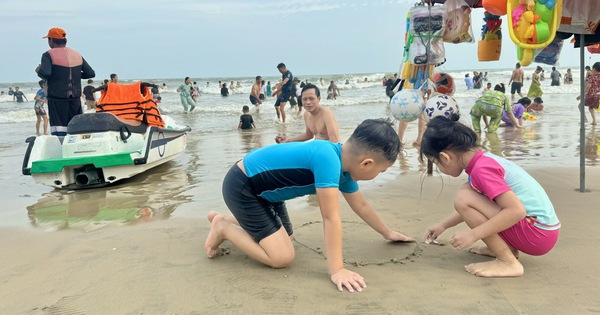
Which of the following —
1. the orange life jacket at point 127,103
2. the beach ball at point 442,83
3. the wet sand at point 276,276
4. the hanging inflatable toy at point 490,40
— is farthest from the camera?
the orange life jacket at point 127,103

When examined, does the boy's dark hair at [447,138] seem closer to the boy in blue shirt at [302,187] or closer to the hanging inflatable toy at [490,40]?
the boy in blue shirt at [302,187]

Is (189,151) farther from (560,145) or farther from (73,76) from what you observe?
(560,145)

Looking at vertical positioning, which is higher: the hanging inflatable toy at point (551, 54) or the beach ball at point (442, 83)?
the hanging inflatable toy at point (551, 54)

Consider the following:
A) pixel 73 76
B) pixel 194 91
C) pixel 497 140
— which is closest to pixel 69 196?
pixel 73 76

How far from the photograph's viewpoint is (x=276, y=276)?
2.61 meters

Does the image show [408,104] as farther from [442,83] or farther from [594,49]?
[594,49]

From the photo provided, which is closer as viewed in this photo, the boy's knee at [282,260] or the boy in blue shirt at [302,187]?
the boy in blue shirt at [302,187]

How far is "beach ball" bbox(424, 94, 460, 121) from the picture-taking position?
14.1ft

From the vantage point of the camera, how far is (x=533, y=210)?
2.46 metres

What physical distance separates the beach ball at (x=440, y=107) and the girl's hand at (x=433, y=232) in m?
1.63

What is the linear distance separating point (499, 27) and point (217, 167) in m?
3.98

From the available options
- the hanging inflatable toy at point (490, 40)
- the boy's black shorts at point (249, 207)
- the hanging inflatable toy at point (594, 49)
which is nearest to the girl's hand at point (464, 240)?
the boy's black shorts at point (249, 207)

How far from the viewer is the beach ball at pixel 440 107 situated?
4309 mm

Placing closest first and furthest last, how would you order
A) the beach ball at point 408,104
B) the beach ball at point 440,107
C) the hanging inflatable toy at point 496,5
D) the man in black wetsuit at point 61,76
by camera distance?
the hanging inflatable toy at point 496,5, the beach ball at point 440,107, the beach ball at point 408,104, the man in black wetsuit at point 61,76
